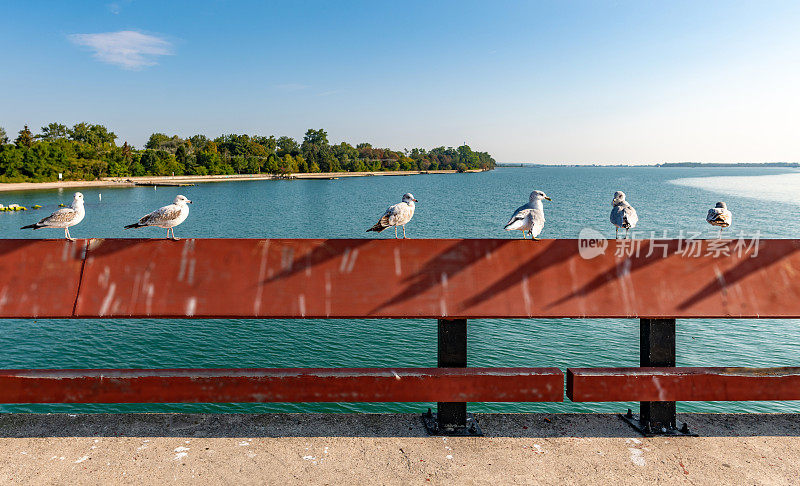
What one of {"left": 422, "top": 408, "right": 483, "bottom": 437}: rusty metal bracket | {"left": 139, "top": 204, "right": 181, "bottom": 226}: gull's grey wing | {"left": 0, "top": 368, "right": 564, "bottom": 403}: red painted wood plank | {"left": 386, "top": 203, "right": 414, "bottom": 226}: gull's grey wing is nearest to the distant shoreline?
{"left": 139, "top": 204, "right": 181, "bottom": 226}: gull's grey wing

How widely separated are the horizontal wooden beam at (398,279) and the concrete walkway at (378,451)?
942mm

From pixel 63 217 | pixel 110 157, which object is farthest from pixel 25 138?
pixel 63 217

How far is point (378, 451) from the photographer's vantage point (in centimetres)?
344

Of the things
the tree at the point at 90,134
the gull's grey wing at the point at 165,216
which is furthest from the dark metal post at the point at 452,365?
the tree at the point at 90,134

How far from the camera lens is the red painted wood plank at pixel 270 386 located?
3.36 meters

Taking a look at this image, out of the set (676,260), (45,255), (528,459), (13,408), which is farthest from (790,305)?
(13,408)

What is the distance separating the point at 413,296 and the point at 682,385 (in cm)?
196

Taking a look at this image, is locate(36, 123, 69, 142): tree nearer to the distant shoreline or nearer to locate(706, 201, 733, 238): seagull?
the distant shoreline

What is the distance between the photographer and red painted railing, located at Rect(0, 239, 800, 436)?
3.38 meters

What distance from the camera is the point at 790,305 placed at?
3445mm

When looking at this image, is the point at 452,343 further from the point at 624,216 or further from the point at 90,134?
the point at 90,134

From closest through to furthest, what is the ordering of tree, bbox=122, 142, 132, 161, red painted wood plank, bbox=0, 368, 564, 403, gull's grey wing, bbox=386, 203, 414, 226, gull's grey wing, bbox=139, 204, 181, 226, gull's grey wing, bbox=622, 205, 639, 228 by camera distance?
red painted wood plank, bbox=0, 368, 564, 403 → gull's grey wing, bbox=139, 204, 181, 226 → gull's grey wing, bbox=386, 203, 414, 226 → gull's grey wing, bbox=622, 205, 639, 228 → tree, bbox=122, 142, 132, 161

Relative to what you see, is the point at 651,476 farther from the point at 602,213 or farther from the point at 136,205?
the point at 136,205

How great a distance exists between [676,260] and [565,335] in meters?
15.5
